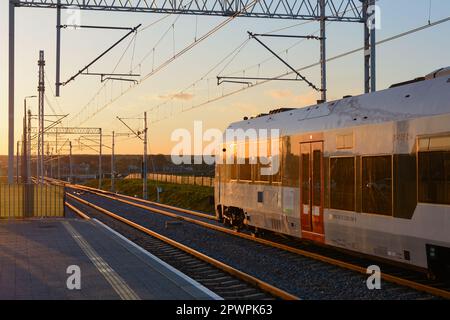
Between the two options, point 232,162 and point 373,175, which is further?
point 232,162

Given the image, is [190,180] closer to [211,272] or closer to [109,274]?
[211,272]

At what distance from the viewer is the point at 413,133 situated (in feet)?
36.1

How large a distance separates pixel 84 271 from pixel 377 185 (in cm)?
576

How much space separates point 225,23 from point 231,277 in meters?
8.67

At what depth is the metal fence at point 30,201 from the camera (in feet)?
83.9

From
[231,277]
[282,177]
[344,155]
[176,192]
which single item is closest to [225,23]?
[282,177]

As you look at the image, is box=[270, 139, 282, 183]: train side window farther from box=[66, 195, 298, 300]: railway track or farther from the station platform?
the station platform

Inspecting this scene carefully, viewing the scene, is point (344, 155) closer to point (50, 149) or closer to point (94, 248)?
point (94, 248)

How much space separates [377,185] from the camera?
11953mm

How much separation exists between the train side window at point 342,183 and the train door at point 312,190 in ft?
1.56

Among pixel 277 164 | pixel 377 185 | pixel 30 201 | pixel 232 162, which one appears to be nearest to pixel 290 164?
pixel 277 164

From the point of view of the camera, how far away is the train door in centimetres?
1424

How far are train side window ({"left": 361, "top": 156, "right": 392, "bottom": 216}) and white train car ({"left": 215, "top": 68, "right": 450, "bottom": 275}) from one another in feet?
0.06
